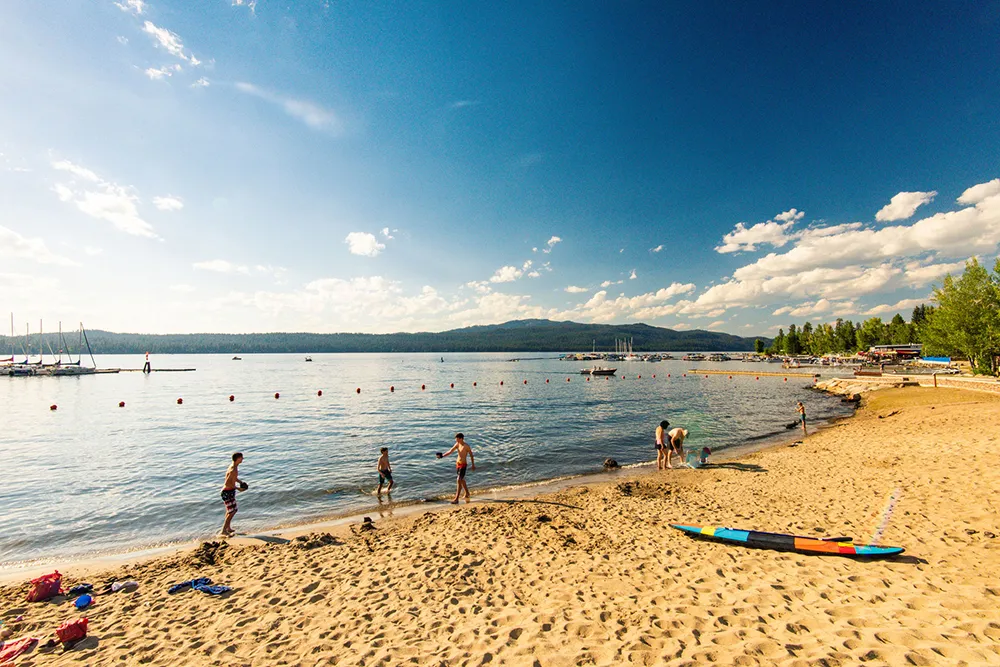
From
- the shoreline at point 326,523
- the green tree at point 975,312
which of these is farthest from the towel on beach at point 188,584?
the green tree at point 975,312

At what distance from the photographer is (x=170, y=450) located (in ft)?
78.0

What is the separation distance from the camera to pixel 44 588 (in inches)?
313

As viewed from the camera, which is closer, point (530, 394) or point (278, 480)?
point (278, 480)

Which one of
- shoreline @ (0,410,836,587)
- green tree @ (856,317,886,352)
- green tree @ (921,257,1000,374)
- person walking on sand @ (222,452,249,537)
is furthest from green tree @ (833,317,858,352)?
person walking on sand @ (222,452,249,537)

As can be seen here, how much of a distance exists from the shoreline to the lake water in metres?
0.49

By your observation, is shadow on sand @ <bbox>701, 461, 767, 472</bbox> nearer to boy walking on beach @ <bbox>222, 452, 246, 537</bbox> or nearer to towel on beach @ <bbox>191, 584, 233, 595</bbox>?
towel on beach @ <bbox>191, 584, 233, 595</bbox>

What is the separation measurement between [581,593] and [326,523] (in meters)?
9.20

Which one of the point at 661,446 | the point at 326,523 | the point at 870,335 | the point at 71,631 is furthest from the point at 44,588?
the point at 870,335

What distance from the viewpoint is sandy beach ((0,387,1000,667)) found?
5.70 metres

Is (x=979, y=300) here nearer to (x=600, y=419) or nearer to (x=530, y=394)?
(x=600, y=419)

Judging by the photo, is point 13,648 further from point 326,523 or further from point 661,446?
point 661,446

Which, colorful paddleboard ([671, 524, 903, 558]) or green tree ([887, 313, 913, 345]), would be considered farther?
green tree ([887, 313, 913, 345])

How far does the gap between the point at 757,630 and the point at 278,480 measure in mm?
18105

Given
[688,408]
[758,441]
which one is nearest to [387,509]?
[758,441]
